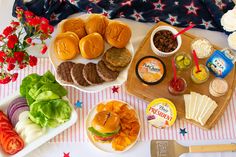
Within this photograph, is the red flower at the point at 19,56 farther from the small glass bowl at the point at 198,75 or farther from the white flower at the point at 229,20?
the white flower at the point at 229,20

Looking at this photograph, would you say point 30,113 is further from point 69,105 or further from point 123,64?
point 123,64

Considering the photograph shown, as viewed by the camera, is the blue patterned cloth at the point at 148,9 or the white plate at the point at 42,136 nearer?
the white plate at the point at 42,136

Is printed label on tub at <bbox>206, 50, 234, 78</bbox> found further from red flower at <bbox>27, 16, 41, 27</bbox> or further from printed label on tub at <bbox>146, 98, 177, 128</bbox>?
red flower at <bbox>27, 16, 41, 27</bbox>

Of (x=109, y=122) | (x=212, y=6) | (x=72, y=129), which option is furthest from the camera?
(x=212, y=6)

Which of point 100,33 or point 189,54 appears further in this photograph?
point 189,54

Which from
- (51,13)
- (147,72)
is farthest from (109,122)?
(51,13)

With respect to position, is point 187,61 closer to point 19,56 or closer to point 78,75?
point 78,75

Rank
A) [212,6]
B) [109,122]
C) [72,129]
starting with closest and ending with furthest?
[109,122] → [72,129] → [212,6]

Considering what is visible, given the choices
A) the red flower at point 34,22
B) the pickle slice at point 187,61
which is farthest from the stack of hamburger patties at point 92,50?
the pickle slice at point 187,61
